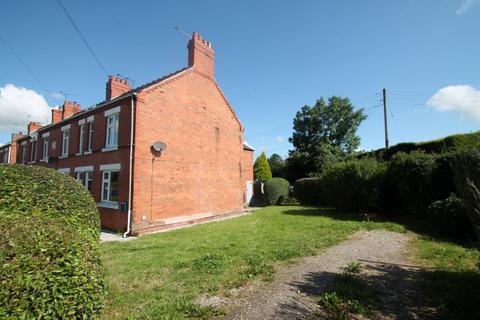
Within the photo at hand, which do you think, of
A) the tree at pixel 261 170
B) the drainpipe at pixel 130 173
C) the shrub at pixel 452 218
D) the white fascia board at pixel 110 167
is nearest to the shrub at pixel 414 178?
the shrub at pixel 452 218

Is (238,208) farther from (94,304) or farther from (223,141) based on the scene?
(94,304)

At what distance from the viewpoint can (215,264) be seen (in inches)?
252

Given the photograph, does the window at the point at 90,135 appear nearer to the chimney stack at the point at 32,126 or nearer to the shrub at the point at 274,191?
the shrub at the point at 274,191

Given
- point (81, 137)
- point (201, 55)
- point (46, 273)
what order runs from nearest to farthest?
point (46, 273) < point (81, 137) < point (201, 55)

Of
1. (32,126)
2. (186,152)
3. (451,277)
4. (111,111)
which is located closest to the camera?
(451,277)

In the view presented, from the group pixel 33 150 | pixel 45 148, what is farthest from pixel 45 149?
pixel 33 150

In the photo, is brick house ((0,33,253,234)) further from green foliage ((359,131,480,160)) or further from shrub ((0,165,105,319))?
green foliage ((359,131,480,160))

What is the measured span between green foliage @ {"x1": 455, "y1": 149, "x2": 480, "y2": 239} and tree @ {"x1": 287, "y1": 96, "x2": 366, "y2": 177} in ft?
88.5

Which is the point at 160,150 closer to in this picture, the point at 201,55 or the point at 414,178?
the point at 201,55

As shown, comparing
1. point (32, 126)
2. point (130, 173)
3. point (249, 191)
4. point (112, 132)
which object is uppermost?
point (32, 126)

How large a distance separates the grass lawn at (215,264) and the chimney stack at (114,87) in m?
11.3

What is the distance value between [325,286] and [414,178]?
367 inches

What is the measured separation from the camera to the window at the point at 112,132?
13391 millimetres

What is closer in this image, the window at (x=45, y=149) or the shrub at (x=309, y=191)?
the window at (x=45, y=149)
